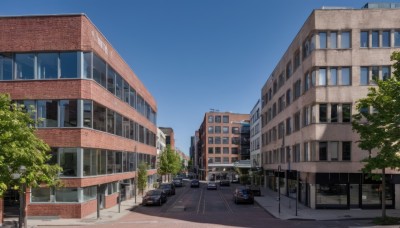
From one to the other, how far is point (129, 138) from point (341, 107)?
23691 mm

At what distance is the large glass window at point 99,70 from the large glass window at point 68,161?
6.19m

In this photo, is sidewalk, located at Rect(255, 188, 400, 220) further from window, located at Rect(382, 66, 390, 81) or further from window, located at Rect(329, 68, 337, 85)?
window, located at Rect(382, 66, 390, 81)

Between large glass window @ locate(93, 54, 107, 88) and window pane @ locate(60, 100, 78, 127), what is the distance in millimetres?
3187

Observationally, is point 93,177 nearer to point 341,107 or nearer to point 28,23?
point 28,23

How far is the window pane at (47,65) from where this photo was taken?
108 feet

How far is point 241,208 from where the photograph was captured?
41.2 m

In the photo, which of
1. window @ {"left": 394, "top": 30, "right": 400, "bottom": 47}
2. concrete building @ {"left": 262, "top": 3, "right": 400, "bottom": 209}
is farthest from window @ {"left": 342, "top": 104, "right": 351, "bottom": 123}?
window @ {"left": 394, "top": 30, "right": 400, "bottom": 47}

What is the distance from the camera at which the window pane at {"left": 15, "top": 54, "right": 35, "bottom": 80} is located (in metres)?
32.9

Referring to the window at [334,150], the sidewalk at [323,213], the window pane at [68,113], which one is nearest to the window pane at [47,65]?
the window pane at [68,113]

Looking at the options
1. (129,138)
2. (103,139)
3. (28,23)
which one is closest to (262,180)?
(129,138)

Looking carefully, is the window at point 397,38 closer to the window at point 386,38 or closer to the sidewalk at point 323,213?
the window at point 386,38

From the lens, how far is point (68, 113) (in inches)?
1286

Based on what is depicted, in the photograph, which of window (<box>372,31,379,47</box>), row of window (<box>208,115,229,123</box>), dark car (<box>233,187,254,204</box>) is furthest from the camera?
row of window (<box>208,115,229,123</box>)

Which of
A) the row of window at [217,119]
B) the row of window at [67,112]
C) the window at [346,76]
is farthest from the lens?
the row of window at [217,119]
